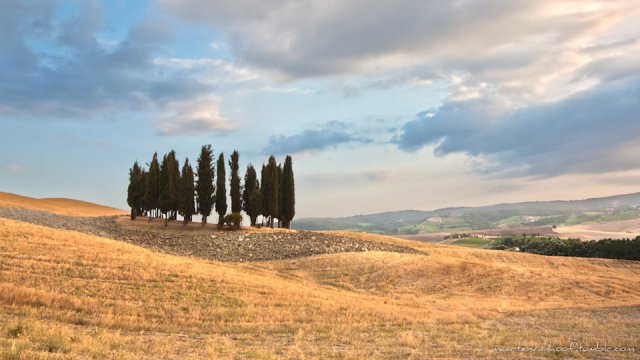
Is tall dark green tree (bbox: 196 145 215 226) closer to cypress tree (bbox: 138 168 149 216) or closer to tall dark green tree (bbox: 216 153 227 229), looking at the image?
tall dark green tree (bbox: 216 153 227 229)

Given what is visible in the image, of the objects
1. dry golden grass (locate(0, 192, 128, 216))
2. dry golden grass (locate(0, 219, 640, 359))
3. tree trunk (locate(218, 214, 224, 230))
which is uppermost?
dry golden grass (locate(0, 192, 128, 216))

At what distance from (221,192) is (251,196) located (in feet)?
14.1

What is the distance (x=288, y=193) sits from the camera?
245 feet

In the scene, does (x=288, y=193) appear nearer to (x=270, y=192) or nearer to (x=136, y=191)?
(x=270, y=192)

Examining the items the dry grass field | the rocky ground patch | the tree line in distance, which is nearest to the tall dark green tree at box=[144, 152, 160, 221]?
the tree line in distance

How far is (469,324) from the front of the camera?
75.5 ft

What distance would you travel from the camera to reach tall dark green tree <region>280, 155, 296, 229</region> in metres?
74.6

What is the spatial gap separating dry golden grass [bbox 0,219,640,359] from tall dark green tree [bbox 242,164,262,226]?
25.9 metres

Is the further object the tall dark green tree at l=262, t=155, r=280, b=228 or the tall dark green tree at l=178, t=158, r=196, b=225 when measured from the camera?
the tall dark green tree at l=262, t=155, r=280, b=228

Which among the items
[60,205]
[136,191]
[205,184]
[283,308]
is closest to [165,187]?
[205,184]

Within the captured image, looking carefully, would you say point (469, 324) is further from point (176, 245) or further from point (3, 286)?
point (176, 245)

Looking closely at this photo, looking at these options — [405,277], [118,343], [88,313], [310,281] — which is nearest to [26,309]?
[88,313]

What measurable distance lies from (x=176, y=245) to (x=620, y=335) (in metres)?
45.3

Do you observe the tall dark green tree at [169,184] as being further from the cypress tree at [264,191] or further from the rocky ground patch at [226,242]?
the cypress tree at [264,191]
